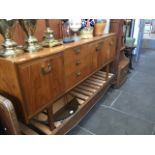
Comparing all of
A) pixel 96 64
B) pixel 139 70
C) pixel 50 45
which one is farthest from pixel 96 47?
pixel 139 70

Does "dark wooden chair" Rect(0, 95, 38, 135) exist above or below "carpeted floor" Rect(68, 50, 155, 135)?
above

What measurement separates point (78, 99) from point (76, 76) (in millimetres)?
432

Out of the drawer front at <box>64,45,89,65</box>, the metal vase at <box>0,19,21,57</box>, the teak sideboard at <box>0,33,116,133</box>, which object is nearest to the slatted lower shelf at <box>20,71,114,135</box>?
the teak sideboard at <box>0,33,116,133</box>

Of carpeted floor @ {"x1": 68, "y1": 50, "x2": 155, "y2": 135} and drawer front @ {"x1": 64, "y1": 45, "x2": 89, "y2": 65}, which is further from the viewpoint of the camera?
carpeted floor @ {"x1": 68, "y1": 50, "x2": 155, "y2": 135}

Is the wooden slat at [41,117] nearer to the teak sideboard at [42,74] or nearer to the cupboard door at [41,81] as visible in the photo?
the teak sideboard at [42,74]

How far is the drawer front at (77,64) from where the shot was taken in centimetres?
125

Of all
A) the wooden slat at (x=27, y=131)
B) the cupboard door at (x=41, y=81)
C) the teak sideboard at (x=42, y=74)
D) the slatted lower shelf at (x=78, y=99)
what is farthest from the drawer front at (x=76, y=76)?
the wooden slat at (x=27, y=131)

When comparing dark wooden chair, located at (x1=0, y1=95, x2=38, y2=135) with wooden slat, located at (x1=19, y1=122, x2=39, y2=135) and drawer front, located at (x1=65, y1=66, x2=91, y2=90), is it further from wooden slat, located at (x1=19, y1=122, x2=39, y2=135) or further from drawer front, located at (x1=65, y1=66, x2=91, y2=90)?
drawer front, located at (x1=65, y1=66, x2=91, y2=90)

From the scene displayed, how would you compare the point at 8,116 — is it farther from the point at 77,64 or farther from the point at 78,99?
the point at 78,99

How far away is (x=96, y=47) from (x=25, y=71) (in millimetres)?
922

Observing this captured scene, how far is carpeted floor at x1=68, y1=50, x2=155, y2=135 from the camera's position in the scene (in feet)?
5.48

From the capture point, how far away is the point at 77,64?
4.46ft
